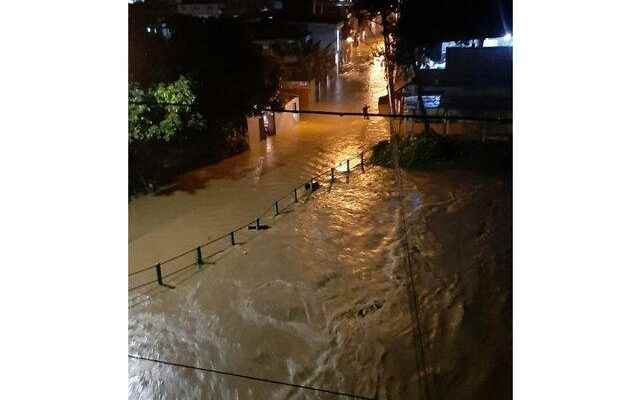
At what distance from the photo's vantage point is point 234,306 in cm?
367

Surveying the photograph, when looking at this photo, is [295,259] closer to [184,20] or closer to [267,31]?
[184,20]

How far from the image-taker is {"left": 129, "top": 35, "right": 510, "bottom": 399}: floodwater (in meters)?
3.04

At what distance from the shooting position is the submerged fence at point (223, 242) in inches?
156

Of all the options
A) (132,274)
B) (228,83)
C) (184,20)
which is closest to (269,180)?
(228,83)

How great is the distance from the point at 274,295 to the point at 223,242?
3.16 feet

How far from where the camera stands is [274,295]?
12.4 feet

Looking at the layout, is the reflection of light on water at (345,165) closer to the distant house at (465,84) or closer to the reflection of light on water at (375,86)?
the distant house at (465,84)

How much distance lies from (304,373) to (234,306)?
827 millimetres

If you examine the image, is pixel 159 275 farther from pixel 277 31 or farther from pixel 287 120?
pixel 277 31

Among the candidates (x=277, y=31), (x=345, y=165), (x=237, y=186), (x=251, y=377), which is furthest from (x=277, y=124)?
(x=251, y=377)

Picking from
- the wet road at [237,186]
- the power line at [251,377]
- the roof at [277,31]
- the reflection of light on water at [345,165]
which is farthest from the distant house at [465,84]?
the power line at [251,377]

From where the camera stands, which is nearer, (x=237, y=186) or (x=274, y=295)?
(x=274, y=295)

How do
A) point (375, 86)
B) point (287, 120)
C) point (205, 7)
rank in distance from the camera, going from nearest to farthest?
point (205, 7) → point (287, 120) → point (375, 86)

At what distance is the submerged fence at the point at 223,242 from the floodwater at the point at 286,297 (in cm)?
4
